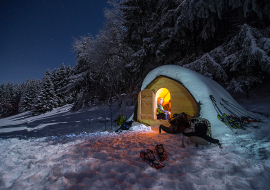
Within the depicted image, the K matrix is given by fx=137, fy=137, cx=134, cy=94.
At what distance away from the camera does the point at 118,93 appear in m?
16.2

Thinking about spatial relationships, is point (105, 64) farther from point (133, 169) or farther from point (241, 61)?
point (133, 169)

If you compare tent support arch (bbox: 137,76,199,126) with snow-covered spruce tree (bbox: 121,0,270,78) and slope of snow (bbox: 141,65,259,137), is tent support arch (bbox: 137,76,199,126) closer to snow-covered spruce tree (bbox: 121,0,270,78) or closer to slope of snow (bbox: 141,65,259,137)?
slope of snow (bbox: 141,65,259,137)

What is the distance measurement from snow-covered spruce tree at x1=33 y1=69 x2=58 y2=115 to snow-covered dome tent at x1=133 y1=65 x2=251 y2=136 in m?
25.1

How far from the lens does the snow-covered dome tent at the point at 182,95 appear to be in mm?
4780

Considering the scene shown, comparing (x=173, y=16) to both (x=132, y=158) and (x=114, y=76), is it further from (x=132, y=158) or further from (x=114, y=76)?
(x=132, y=158)

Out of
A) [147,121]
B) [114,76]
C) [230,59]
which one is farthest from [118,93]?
[230,59]

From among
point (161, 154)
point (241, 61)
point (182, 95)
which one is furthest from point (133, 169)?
point (241, 61)

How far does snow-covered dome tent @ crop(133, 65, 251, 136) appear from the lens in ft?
15.7

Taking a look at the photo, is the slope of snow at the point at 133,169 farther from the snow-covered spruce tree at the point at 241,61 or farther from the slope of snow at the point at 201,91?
the snow-covered spruce tree at the point at 241,61

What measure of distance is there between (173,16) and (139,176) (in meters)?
10.7

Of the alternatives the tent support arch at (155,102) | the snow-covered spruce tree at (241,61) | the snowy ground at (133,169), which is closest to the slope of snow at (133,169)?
the snowy ground at (133,169)

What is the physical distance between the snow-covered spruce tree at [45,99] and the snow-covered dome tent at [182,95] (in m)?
25.1

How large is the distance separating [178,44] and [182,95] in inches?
242

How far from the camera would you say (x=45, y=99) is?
2597 centimetres
